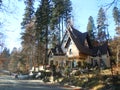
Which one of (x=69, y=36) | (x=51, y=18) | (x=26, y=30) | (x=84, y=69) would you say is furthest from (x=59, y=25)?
(x=84, y=69)

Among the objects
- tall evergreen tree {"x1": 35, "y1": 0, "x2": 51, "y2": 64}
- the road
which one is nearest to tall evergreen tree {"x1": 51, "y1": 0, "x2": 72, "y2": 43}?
tall evergreen tree {"x1": 35, "y1": 0, "x2": 51, "y2": 64}

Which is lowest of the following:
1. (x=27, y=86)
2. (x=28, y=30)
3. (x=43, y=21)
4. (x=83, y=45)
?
(x=27, y=86)

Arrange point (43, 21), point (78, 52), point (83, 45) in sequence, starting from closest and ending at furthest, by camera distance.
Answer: point (78, 52) < point (83, 45) < point (43, 21)

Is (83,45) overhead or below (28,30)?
below

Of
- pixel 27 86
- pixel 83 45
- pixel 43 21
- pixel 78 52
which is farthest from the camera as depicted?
pixel 43 21

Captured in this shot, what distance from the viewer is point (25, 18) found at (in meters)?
75.2

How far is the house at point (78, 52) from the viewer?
57.1 metres

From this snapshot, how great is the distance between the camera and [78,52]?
56.8 metres

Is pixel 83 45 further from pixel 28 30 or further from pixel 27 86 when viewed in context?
pixel 27 86

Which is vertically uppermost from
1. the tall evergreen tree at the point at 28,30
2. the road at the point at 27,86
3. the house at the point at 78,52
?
the tall evergreen tree at the point at 28,30

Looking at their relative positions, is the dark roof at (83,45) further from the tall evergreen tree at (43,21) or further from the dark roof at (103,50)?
the tall evergreen tree at (43,21)

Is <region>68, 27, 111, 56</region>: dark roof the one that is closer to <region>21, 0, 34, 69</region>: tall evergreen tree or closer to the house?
the house

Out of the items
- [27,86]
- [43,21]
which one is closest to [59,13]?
[43,21]

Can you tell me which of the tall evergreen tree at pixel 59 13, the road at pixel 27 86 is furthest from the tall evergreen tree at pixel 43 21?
the road at pixel 27 86
